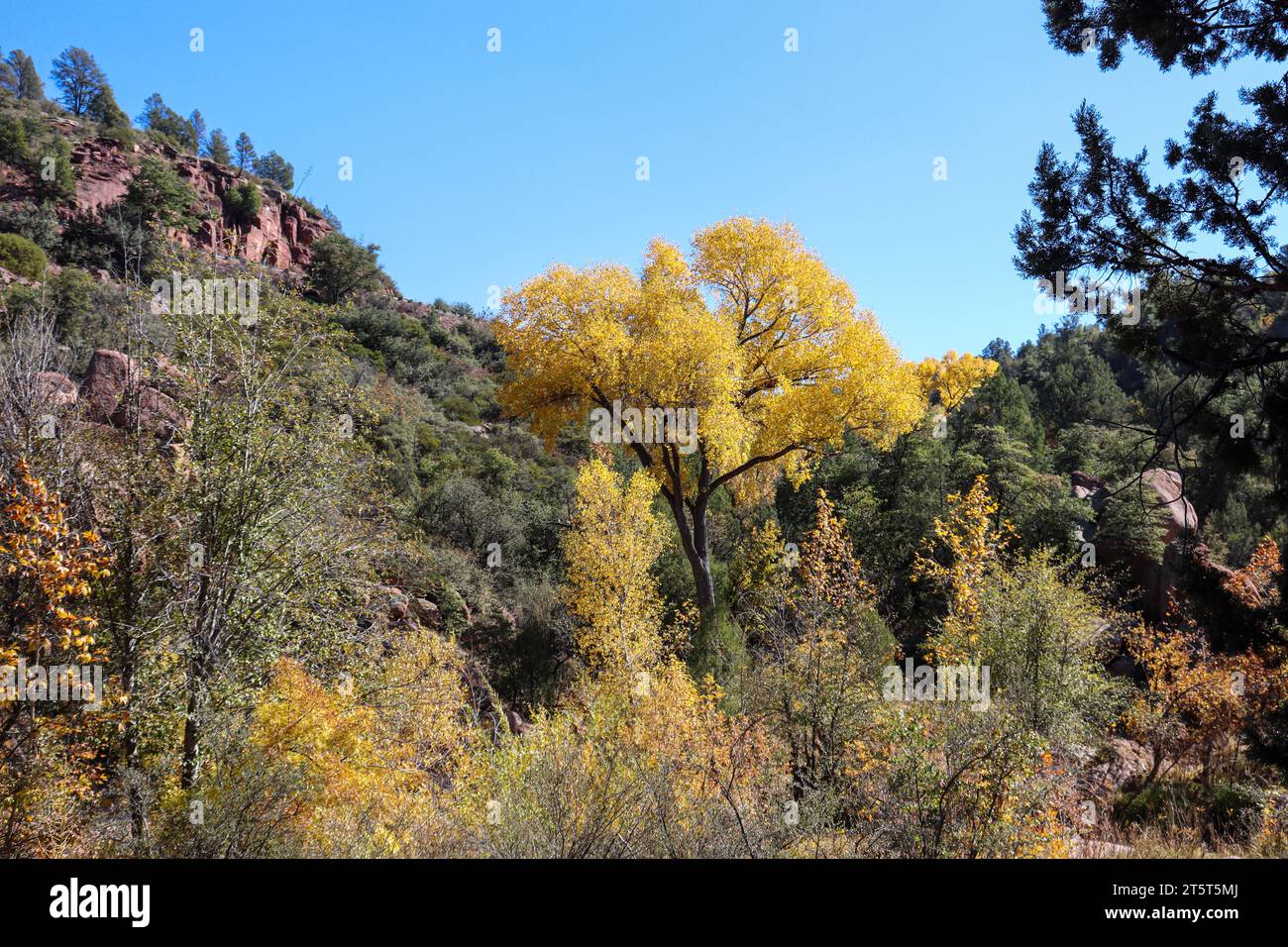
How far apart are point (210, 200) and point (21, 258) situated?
32995 millimetres

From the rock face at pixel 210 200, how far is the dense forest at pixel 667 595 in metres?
39.2

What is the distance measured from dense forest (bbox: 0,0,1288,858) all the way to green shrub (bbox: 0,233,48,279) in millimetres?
19355

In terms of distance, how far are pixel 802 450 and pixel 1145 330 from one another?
8.98 m

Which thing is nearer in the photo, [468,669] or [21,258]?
[468,669]

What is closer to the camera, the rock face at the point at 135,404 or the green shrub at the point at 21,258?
the rock face at the point at 135,404

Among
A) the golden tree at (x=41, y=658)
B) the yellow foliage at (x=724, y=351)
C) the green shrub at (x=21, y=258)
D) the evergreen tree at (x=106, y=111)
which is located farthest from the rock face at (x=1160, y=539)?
the evergreen tree at (x=106, y=111)

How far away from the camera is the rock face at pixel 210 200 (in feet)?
166

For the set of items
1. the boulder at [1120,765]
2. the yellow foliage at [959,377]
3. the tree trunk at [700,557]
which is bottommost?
the boulder at [1120,765]

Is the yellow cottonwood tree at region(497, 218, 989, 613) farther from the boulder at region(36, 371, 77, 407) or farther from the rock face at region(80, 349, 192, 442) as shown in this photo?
the boulder at region(36, 371, 77, 407)

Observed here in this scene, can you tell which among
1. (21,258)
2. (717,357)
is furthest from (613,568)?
(21,258)

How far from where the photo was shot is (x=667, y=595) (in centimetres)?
2175

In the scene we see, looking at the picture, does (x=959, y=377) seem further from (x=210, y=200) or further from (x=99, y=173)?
(x=210, y=200)

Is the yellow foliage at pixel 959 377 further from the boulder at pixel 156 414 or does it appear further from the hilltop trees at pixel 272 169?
the hilltop trees at pixel 272 169
